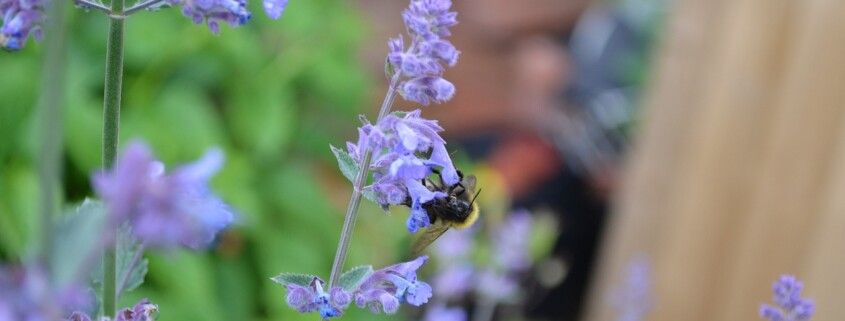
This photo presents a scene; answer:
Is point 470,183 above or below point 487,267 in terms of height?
above

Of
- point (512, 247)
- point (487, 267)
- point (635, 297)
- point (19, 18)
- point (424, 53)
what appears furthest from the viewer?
point (487, 267)

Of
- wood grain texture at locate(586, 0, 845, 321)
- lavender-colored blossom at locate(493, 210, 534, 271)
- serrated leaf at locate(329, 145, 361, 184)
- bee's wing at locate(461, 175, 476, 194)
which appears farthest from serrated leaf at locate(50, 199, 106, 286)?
wood grain texture at locate(586, 0, 845, 321)

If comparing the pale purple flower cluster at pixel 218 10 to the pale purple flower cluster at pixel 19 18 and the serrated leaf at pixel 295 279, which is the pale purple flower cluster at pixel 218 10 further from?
the serrated leaf at pixel 295 279

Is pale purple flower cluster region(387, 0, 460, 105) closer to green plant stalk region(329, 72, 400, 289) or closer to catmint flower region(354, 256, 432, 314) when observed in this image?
green plant stalk region(329, 72, 400, 289)

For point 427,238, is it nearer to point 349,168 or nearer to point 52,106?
point 349,168

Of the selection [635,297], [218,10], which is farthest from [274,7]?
[635,297]

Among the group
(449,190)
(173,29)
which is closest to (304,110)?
(173,29)

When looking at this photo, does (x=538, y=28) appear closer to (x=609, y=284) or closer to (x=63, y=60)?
(x=609, y=284)
